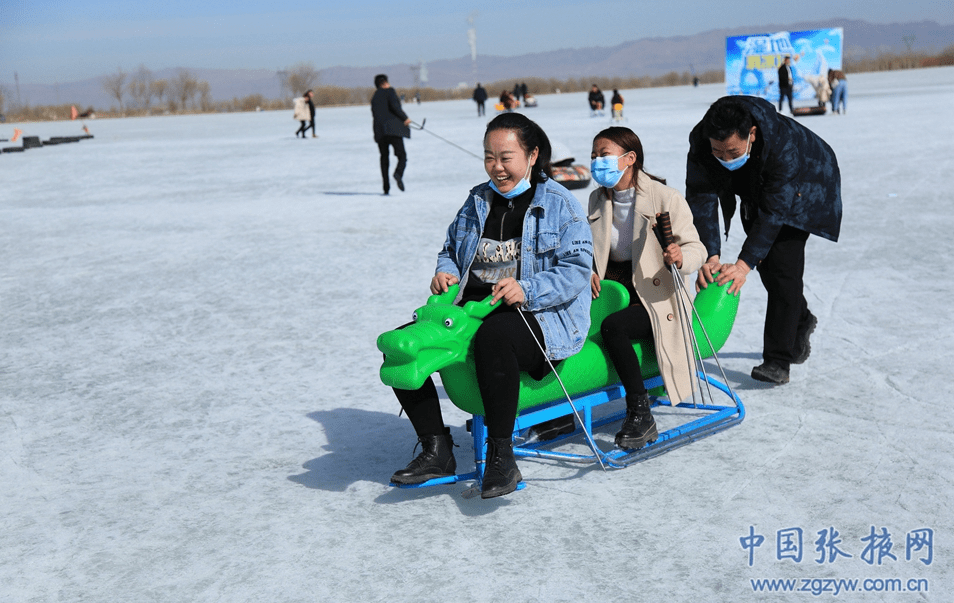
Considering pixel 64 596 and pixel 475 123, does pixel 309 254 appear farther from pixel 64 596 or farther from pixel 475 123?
pixel 475 123

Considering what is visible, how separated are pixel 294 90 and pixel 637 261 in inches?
4274

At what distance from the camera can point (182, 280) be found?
735cm

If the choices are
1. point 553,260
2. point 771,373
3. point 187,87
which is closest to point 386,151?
point 771,373

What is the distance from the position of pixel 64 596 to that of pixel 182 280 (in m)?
4.88

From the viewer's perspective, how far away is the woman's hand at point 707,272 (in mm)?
3920

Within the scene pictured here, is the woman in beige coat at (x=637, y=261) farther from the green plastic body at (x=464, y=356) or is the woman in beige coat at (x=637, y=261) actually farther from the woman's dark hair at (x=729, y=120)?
the woman's dark hair at (x=729, y=120)

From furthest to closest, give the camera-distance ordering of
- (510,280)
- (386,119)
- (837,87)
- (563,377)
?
(837,87)
(386,119)
(563,377)
(510,280)

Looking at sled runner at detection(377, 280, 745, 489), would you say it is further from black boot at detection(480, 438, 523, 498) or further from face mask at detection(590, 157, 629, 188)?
face mask at detection(590, 157, 629, 188)

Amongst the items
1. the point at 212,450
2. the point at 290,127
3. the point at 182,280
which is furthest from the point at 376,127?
the point at 290,127

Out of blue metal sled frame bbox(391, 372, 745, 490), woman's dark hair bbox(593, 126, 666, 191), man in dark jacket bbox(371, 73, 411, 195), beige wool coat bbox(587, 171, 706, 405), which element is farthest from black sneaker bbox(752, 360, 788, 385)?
man in dark jacket bbox(371, 73, 411, 195)

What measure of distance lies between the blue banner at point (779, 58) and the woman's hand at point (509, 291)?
2521cm

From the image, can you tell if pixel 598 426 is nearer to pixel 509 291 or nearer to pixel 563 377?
pixel 563 377

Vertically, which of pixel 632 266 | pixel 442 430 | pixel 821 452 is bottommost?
pixel 821 452

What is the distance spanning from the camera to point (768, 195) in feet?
13.6
